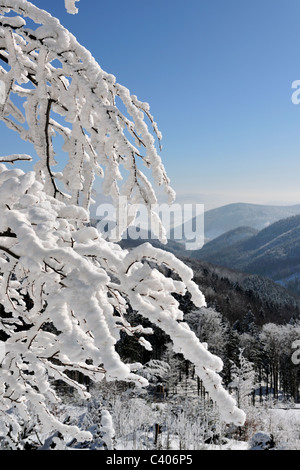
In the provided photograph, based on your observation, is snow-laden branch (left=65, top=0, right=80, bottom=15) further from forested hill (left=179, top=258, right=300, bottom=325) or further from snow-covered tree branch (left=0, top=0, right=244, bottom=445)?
forested hill (left=179, top=258, right=300, bottom=325)

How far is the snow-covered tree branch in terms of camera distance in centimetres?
112

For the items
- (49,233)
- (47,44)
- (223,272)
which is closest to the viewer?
(49,233)

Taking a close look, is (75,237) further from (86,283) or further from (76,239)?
(86,283)

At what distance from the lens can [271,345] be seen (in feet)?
138

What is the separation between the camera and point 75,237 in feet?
4.79

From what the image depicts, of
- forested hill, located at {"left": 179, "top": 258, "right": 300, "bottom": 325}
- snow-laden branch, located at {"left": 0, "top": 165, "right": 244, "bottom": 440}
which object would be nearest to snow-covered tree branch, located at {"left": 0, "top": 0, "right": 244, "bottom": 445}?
snow-laden branch, located at {"left": 0, "top": 165, "right": 244, "bottom": 440}

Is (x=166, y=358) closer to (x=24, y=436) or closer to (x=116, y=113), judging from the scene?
(x=24, y=436)

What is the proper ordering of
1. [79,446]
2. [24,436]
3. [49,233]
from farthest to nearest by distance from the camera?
[79,446] < [24,436] < [49,233]

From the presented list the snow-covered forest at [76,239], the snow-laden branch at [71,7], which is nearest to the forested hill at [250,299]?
the snow-covered forest at [76,239]

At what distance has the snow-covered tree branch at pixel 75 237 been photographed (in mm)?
1121

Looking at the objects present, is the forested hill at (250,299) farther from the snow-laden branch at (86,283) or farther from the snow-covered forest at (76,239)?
the snow-laden branch at (86,283)

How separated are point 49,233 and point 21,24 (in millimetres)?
1154

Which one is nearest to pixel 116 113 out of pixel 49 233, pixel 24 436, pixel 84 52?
pixel 84 52

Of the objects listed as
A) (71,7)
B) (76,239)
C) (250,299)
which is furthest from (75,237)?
(250,299)
